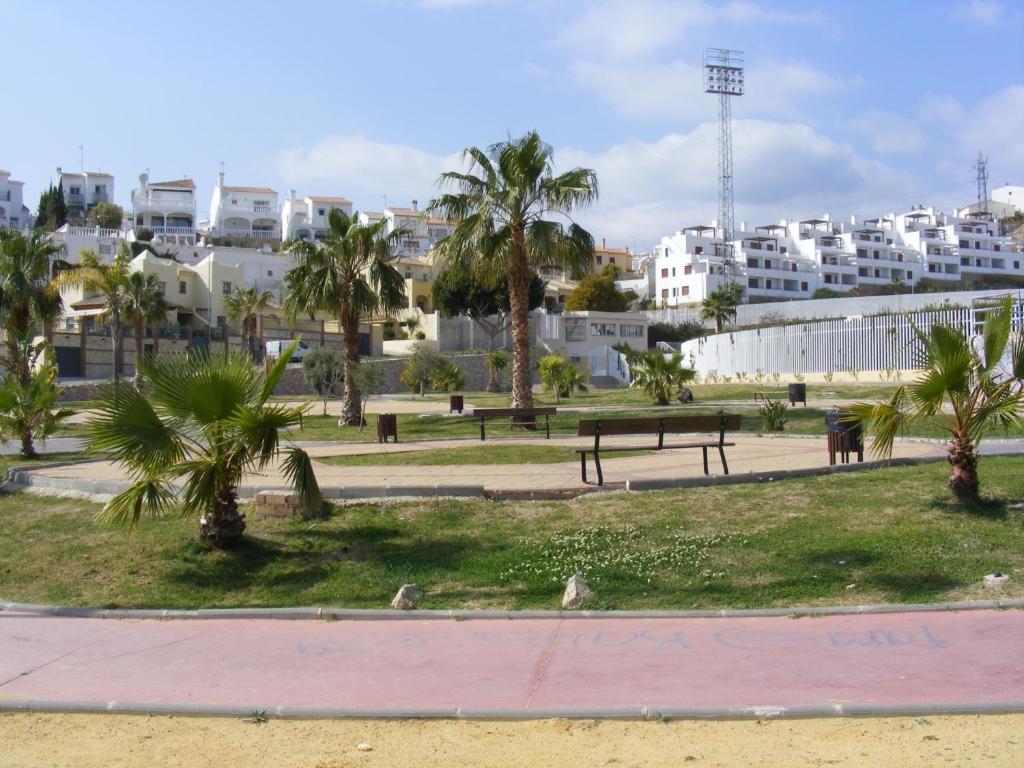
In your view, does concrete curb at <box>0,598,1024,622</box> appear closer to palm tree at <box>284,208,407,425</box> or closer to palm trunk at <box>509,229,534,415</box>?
palm trunk at <box>509,229,534,415</box>

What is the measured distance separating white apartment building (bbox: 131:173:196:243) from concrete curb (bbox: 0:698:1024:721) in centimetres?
11497

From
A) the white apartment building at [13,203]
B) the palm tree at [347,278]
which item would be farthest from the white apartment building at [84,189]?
the palm tree at [347,278]

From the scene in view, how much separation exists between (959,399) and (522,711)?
21.4 ft

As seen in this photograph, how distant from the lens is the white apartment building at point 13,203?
11931 centimetres

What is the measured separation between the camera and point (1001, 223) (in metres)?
125

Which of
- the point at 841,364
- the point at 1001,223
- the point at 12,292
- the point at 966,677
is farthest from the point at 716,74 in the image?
the point at 966,677

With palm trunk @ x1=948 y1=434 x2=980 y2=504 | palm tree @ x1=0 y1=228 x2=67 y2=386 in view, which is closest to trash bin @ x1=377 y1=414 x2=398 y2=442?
palm trunk @ x1=948 y1=434 x2=980 y2=504

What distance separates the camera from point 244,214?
11856 centimetres

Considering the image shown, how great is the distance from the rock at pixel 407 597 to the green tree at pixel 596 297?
7443 centimetres

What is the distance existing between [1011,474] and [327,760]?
30.1ft

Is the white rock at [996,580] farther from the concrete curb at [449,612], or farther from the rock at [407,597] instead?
the rock at [407,597]

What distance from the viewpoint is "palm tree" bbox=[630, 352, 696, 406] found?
29.2 m

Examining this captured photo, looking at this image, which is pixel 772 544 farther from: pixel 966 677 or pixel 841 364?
pixel 841 364

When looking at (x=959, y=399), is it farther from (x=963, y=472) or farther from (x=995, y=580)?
(x=995, y=580)
